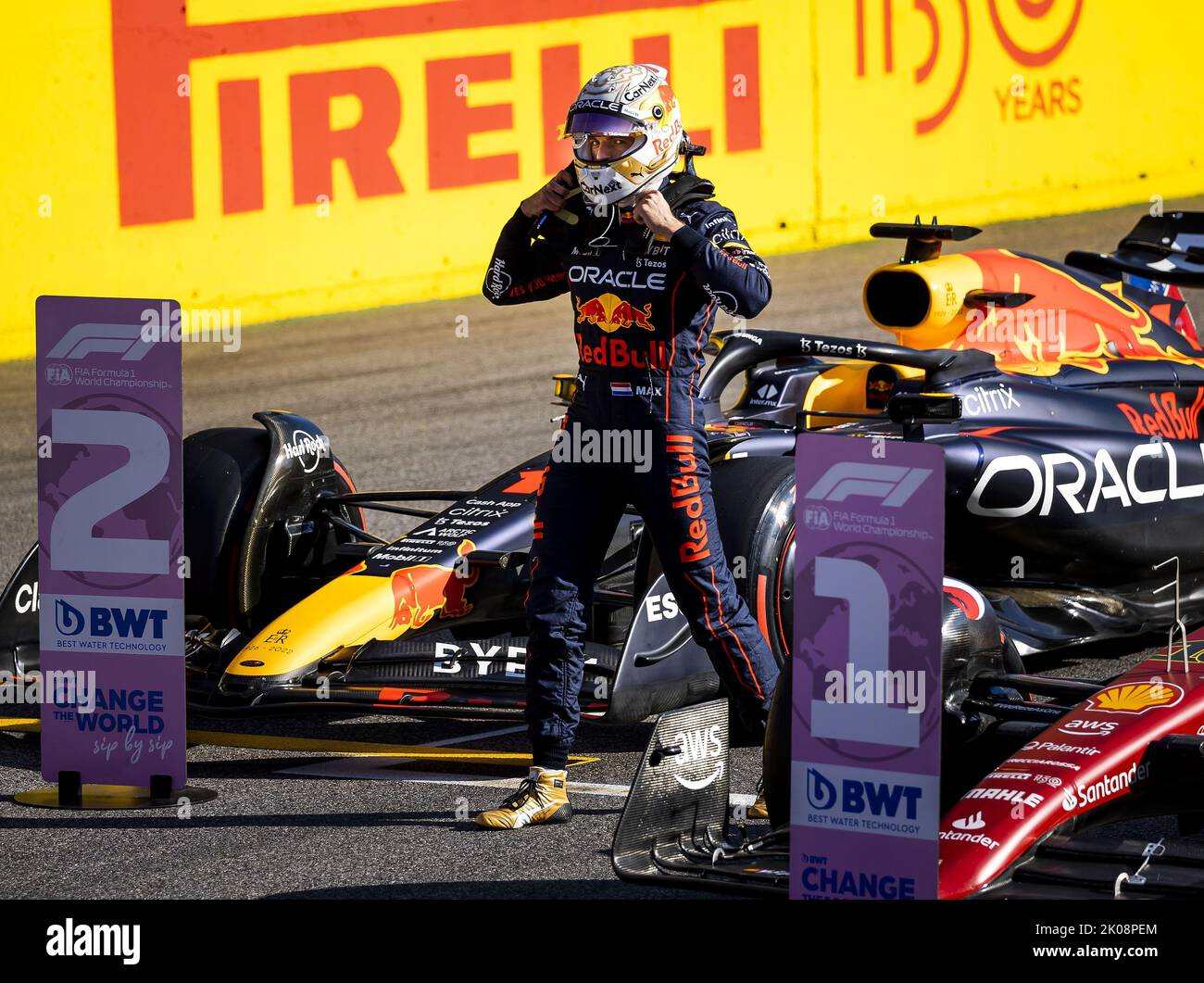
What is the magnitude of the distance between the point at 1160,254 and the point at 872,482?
4454mm

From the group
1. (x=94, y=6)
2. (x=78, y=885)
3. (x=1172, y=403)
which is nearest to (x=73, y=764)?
(x=78, y=885)

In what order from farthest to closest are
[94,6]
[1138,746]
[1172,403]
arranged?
1. [94,6]
2. [1172,403]
3. [1138,746]

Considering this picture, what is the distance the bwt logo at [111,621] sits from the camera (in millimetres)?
5832

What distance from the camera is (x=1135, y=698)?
483 cm

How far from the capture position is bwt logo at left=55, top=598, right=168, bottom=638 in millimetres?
5832

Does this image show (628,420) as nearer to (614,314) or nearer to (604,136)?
(614,314)

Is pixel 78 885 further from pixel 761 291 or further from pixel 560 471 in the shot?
pixel 761 291

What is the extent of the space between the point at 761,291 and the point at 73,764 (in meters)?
2.26

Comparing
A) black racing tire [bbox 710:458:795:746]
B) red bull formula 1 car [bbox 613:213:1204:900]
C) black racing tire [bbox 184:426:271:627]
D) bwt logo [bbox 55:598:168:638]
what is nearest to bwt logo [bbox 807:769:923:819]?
red bull formula 1 car [bbox 613:213:1204:900]

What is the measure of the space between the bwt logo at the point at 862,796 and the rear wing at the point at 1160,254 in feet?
→ 14.1

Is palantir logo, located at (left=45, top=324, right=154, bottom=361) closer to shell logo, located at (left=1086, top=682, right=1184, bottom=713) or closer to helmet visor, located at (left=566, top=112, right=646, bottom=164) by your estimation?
helmet visor, located at (left=566, top=112, right=646, bottom=164)

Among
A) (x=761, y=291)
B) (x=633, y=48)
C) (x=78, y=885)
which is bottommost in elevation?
(x=78, y=885)

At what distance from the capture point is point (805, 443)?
4.22 metres
